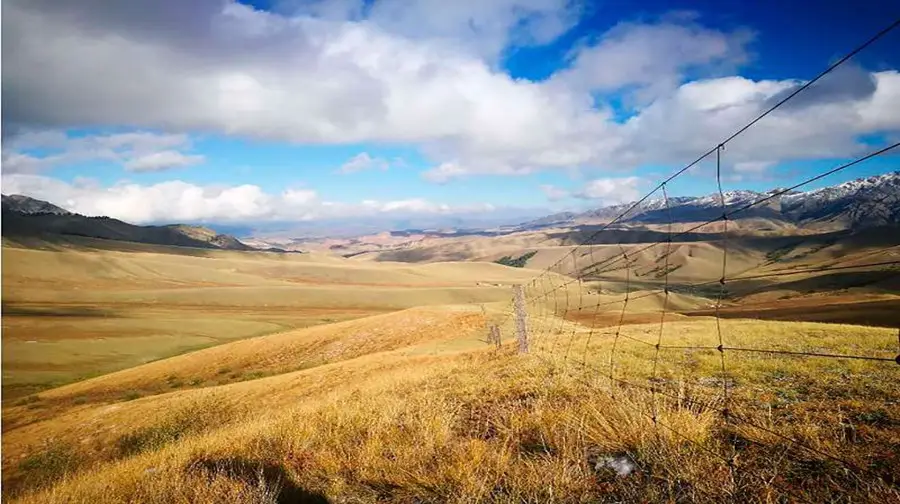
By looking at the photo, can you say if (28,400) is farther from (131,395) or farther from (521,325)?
(521,325)

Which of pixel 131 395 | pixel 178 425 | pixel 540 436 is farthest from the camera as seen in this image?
pixel 131 395

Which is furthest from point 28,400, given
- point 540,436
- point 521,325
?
point 540,436

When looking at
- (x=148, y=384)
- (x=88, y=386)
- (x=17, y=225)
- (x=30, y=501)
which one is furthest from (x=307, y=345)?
(x=17, y=225)

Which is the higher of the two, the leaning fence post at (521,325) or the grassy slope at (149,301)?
A: the leaning fence post at (521,325)

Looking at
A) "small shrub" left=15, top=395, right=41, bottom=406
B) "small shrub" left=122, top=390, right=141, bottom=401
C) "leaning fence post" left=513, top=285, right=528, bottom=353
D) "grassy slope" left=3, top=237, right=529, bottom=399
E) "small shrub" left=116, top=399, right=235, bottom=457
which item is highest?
"leaning fence post" left=513, top=285, right=528, bottom=353

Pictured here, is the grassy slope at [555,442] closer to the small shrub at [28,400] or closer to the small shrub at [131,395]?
the small shrub at [131,395]

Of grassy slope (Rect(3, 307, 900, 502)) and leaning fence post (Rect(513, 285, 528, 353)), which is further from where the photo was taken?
leaning fence post (Rect(513, 285, 528, 353))

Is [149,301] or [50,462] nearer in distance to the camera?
[50,462]

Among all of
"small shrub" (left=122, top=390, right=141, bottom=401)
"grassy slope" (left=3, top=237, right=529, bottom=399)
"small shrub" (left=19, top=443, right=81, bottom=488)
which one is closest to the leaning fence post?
"small shrub" (left=19, top=443, right=81, bottom=488)

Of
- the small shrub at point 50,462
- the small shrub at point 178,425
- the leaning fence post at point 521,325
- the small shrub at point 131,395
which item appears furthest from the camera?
the small shrub at point 131,395

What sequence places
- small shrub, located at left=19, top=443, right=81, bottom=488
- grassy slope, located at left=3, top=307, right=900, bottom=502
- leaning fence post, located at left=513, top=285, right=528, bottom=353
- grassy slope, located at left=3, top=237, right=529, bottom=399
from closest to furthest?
grassy slope, located at left=3, top=307, right=900, bottom=502
small shrub, located at left=19, top=443, right=81, bottom=488
leaning fence post, located at left=513, top=285, right=528, bottom=353
grassy slope, located at left=3, top=237, right=529, bottom=399

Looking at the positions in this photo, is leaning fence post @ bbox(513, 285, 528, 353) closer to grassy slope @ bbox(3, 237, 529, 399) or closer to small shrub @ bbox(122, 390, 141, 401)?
small shrub @ bbox(122, 390, 141, 401)

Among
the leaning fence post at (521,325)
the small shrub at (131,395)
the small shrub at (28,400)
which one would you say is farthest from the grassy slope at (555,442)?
the small shrub at (28,400)

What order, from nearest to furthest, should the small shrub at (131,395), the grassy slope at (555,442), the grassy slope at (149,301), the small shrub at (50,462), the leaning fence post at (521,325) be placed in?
1. the grassy slope at (555,442)
2. the small shrub at (50,462)
3. the leaning fence post at (521,325)
4. the small shrub at (131,395)
5. the grassy slope at (149,301)
